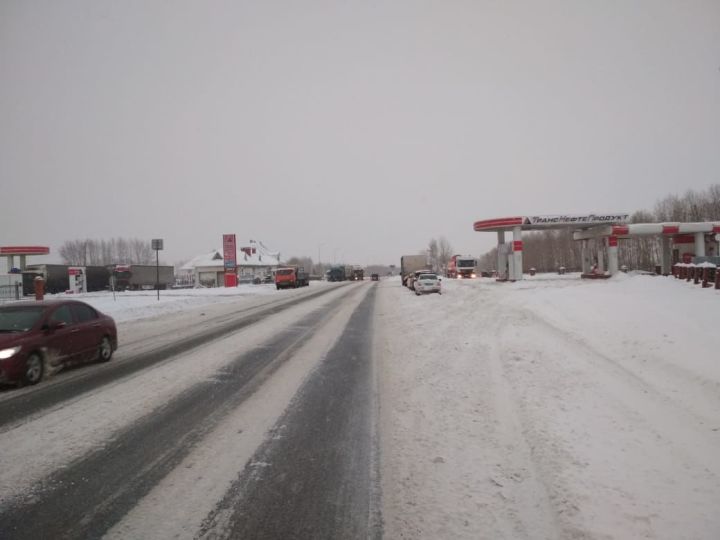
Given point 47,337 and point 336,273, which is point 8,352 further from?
point 336,273

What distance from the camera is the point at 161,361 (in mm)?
9875

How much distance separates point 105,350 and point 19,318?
192cm

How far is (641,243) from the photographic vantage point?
8525 centimetres

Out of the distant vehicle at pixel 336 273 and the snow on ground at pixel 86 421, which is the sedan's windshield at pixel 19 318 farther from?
the distant vehicle at pixel 336 273

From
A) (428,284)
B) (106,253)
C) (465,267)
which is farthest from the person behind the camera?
(106,253)

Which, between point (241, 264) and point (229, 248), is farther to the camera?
point (241, 264)

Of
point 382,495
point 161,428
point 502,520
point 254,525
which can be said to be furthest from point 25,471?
point 502,520

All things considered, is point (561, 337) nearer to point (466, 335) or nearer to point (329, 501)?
point (466, 335)

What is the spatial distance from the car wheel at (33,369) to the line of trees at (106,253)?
15498cm

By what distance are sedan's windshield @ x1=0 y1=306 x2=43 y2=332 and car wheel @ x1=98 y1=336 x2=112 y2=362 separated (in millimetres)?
1540

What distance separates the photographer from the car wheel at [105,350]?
10.0 m

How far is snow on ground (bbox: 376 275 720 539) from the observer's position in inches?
140

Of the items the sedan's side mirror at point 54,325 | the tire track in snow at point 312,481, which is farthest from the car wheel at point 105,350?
the tire track in snow at point 312,481

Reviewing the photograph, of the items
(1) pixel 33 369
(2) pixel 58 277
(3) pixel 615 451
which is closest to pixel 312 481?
(3) pixel 615 451
